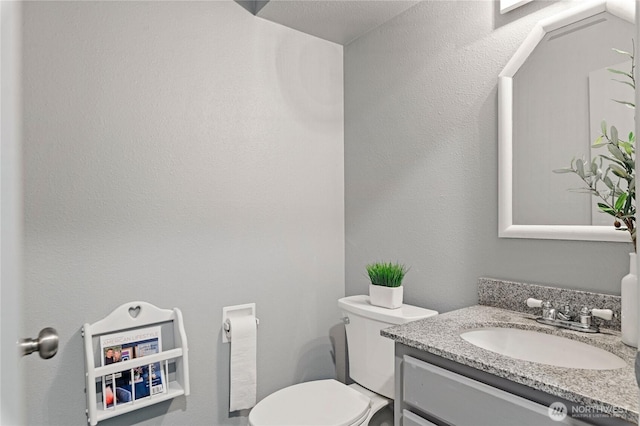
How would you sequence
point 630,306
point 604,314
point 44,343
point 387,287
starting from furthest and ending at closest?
1. point 387,287
2. point 604,314
3. point 630,306
4. point 44,343

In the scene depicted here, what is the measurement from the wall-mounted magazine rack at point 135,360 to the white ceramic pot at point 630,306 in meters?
1.50

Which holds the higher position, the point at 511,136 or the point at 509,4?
the point at 509,4

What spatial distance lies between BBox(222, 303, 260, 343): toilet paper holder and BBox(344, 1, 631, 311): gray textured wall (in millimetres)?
594

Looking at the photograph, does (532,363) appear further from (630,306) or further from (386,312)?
(386,312)

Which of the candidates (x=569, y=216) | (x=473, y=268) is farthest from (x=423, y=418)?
(x=569, y=216)

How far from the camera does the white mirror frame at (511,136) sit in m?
1.18

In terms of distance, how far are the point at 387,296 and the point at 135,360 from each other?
1036mm

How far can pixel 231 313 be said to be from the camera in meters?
1.78

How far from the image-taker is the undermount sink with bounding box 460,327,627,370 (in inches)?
41.3

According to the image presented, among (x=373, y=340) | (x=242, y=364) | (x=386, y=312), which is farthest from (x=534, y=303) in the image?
(x=242, y=364)

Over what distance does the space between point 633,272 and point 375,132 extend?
1254mm

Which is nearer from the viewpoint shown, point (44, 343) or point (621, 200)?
point (44, 343)

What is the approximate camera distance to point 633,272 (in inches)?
41.0

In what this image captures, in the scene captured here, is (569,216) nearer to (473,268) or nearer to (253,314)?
(473,268)
